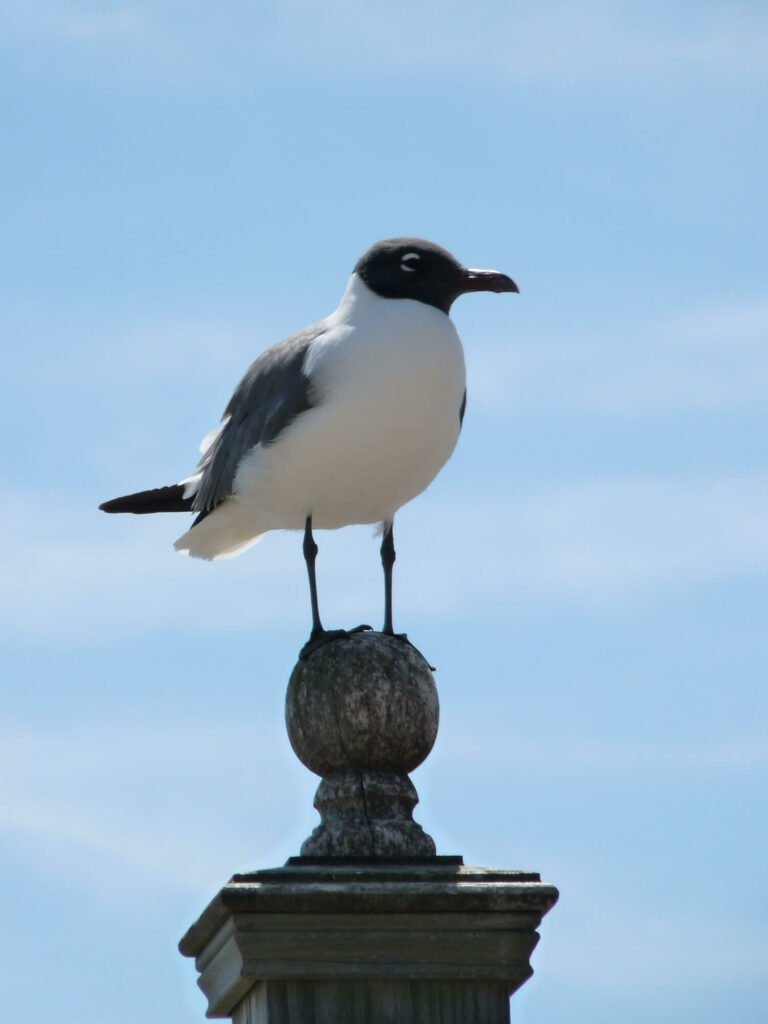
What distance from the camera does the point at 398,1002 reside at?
4051 millimetres

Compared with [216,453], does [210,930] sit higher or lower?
lower

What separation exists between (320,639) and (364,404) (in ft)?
3.98

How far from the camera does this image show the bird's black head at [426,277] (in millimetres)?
6438

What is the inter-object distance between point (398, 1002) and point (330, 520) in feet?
9.31

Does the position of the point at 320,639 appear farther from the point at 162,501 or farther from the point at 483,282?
the point at 162,501

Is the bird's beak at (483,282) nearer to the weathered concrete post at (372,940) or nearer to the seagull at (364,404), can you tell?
the seagull at (364,404)

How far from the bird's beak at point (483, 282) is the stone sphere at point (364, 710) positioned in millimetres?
2126

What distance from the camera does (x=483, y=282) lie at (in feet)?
21.2

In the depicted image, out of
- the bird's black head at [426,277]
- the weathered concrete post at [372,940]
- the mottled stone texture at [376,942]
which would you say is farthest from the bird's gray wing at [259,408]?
the mottled stone texture at [376,942]

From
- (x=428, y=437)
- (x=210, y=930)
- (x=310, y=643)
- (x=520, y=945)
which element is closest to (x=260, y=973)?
(x=210, y=930)

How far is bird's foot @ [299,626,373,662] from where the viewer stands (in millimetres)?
4988

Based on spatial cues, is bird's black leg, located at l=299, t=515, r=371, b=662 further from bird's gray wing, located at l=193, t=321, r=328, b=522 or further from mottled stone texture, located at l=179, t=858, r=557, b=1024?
mottled stone texture, located at l=179, t=858, r=557, b=1024

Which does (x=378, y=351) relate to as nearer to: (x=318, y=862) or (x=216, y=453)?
(x=216, y=453)

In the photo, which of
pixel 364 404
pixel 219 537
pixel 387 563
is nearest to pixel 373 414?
pixel 364 404
